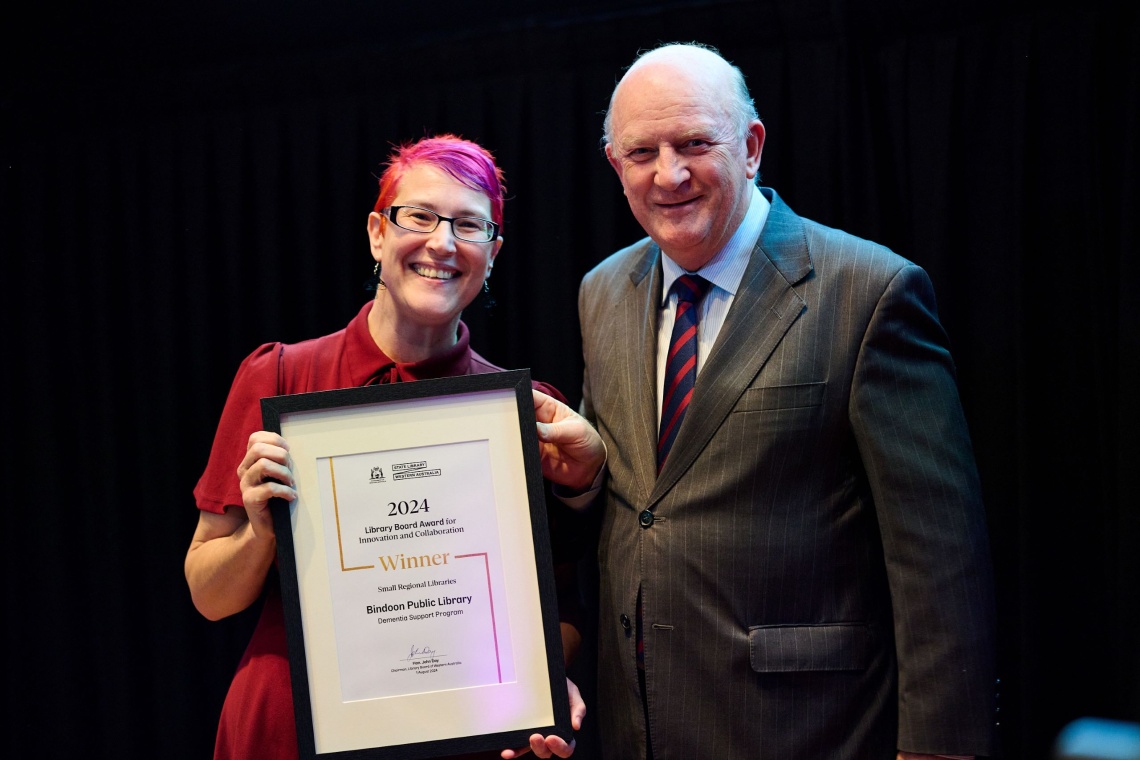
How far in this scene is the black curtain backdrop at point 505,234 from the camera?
8.39 ft

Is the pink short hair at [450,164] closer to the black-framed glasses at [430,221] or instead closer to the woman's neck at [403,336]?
the black-framed glasses at [430,221]

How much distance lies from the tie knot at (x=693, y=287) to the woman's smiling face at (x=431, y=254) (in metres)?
0.42

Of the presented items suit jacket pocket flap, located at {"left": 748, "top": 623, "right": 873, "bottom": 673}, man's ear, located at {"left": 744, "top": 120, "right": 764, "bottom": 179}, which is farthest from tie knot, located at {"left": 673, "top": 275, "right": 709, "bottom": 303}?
suit jacket pocket flap, located at {"left": 748, "top": 623, "right": 873, "bottom": 673}

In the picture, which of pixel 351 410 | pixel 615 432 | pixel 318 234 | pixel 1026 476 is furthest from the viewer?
pixel 318 234

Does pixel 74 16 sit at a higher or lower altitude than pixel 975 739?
higher

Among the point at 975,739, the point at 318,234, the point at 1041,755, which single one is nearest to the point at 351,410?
the point at 975,739

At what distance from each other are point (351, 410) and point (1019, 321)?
1.70 metres

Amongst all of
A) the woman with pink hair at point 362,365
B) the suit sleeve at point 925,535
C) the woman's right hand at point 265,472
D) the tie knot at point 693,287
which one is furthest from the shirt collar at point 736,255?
the woman's right hand at point 265,472

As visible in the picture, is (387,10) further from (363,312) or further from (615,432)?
(615,432)

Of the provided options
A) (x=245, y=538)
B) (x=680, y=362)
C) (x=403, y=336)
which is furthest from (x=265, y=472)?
(x=680, y=362)

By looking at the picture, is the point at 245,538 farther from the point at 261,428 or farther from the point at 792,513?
the point at 792,513

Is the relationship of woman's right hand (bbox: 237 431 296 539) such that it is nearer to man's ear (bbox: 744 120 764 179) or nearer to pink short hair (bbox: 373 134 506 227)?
pink short hair (bbox: 373 134 506 227)

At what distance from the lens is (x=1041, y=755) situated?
2.60 meters
